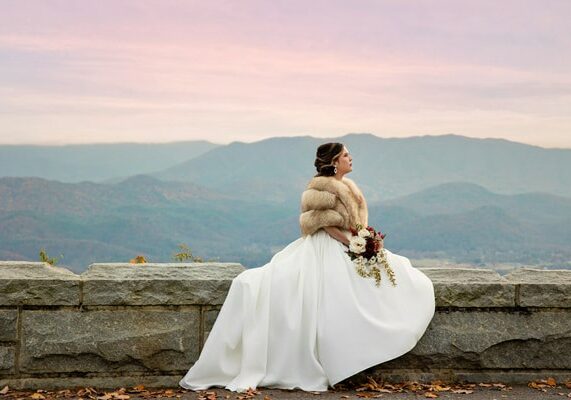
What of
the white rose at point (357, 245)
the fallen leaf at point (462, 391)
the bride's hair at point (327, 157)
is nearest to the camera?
the fallen leaf at point (462, 391)

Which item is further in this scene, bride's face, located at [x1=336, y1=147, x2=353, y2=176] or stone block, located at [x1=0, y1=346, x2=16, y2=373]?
bride's face, located at [x1=336, y1=147, x2=353, y2=176]

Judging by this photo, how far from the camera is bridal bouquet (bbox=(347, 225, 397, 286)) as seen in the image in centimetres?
773

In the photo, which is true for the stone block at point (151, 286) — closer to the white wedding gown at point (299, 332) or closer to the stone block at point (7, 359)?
the white wedding gown at point (299, 332)

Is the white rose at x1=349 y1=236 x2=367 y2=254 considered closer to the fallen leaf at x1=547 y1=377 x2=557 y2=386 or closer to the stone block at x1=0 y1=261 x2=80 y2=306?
the fallen leaf at x1=547 y1=377 x2=557 y2=386

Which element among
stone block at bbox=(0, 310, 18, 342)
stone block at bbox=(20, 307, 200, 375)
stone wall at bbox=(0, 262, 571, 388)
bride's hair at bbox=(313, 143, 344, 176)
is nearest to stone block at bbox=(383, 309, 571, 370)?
stone wall at bbox=(0, 262, 571, 388)

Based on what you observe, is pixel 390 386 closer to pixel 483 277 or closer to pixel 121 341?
pixel 483 277

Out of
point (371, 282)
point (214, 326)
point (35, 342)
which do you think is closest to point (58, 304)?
point (35, 342)

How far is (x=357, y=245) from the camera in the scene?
7742mm

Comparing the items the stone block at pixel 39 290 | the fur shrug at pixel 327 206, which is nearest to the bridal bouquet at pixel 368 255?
the fur shrug at pixel 327 206

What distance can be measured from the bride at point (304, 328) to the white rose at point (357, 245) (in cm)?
14

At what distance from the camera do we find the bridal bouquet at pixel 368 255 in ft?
25.4

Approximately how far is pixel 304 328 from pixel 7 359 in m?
2.54

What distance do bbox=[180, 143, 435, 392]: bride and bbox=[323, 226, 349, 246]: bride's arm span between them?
22 cm

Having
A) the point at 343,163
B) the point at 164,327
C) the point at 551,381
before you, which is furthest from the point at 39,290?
the point at 551,381
